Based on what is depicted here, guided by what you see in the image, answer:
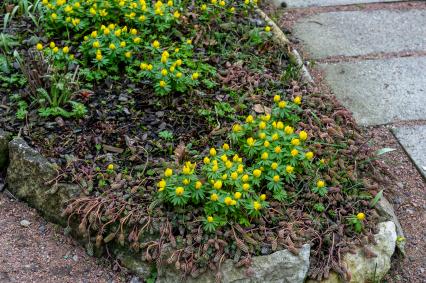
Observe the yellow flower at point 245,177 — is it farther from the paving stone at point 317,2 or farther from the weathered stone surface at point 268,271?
the paving stone at point 317,2

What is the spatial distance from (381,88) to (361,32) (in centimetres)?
82

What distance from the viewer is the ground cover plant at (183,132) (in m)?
3.27

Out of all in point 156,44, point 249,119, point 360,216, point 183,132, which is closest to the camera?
point 360,216

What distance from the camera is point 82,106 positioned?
12.6 feet

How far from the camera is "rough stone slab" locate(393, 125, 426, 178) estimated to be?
4.05 metres

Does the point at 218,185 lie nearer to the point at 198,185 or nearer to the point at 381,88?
the point at 198,185

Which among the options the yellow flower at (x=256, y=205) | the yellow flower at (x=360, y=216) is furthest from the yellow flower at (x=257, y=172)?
the yellow flower at (x=360, y=216)

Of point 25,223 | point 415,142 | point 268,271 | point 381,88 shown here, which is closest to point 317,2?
point 381,88

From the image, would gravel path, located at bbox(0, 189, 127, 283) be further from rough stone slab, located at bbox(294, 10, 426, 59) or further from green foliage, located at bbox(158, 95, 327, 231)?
rough stone slab, located at bbox(294, 10, 426, 59)

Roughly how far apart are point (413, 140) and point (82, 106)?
225cm

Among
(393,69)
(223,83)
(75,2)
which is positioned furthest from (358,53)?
(75,2)

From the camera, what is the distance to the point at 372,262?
335 cm

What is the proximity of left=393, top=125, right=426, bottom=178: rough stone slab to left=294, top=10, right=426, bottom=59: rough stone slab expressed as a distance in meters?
0.98

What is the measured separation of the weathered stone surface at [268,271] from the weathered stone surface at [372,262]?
0.41 feet
